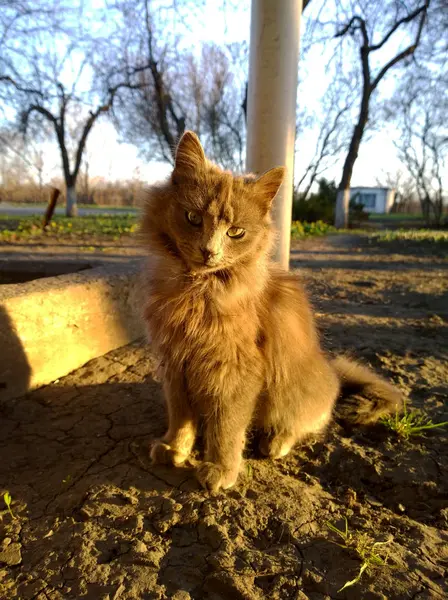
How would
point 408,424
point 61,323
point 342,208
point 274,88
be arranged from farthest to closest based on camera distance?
point 342,208 → point 274,88 → point 61,323 → point 408,424

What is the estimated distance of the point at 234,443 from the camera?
1.79m

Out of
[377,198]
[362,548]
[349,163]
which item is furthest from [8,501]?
[377,198]

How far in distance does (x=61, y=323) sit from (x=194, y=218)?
1433mm

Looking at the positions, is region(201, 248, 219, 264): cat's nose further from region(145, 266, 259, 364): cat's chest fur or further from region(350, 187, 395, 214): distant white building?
region(350, 187, 395, 214): distant white building

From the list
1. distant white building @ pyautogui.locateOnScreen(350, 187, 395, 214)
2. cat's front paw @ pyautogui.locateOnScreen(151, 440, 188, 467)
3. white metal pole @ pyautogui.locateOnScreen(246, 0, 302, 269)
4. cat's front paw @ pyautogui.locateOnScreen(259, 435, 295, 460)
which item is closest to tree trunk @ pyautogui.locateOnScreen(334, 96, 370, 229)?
white metal pole @ pyautogui.locateOnScreen(246, 0, 302, 269)

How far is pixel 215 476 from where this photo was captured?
1.73 meters

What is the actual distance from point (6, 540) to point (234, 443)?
94cm

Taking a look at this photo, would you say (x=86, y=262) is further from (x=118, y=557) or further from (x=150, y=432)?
(x=118, y=557)

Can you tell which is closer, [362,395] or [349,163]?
[362,395]

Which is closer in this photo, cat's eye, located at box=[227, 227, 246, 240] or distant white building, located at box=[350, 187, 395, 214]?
cat's eye, located at box=[227, 227, 246, 240]

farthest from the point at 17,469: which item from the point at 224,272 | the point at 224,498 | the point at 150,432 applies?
the point at 224,272

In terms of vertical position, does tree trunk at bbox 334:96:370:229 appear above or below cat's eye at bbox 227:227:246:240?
above

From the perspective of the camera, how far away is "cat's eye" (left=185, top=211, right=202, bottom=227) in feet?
5.39

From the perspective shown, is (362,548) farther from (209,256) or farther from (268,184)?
(268,184)
